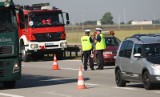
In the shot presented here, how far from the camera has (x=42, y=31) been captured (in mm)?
35594

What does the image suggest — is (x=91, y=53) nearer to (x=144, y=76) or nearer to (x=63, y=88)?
(x=63, y=88)

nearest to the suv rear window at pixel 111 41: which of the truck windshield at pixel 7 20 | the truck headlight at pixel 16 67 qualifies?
the truck windshield at pixel 7 20

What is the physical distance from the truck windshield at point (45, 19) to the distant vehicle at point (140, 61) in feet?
55.1

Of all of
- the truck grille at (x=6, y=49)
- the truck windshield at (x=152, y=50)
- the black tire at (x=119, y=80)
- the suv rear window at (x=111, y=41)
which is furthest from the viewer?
the suv rear window at (x=111, y=41)

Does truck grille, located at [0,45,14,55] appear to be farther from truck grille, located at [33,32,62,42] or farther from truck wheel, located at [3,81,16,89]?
truck grille, located at [33,32,62,42]

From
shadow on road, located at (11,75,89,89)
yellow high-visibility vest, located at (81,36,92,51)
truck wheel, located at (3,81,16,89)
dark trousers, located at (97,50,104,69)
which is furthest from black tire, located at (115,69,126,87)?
yellow high-visibility vest, located at (81,36,92,51)

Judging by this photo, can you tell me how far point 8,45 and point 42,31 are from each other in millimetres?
16731

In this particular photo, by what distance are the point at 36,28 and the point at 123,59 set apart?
17916mm

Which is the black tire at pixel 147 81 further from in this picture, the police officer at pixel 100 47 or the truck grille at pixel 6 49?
the police officer at pixel 100 47

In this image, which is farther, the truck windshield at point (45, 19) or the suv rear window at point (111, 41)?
the truck windshield at point (45, 19)

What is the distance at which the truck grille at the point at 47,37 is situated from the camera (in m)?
35.9

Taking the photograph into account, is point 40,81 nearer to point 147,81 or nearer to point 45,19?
point 147,81

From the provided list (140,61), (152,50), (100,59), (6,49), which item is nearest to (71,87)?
(6,49)

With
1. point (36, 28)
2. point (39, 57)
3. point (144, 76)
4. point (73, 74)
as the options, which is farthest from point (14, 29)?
point (39, 57)
